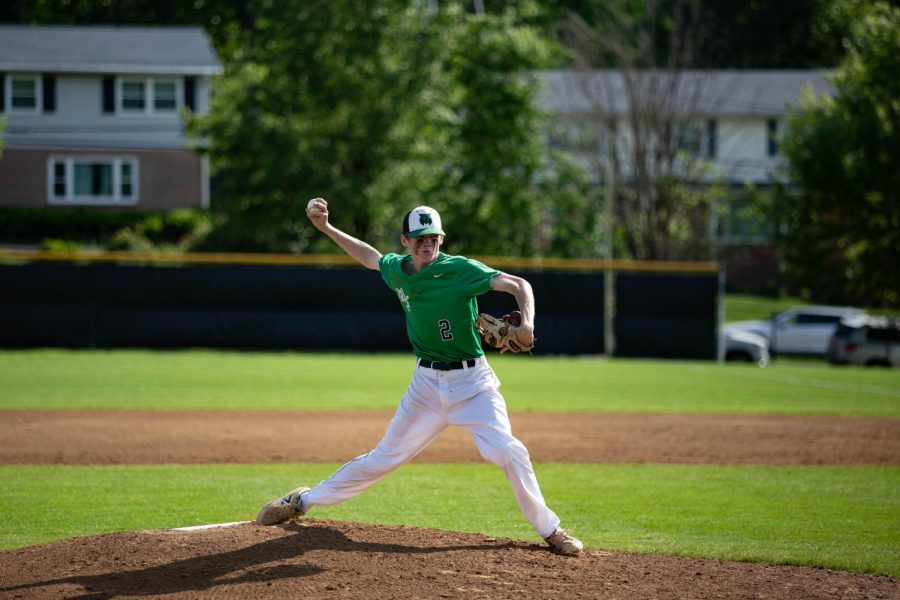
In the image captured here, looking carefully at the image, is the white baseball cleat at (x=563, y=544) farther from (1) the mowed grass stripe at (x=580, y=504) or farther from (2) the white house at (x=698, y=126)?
(2) the white house at (x=698, y=126)

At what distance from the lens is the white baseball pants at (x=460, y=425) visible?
6402 millimetres

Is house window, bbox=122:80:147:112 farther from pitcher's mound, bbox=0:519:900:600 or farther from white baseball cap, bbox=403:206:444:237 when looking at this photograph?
white baseball cap, bbox=403:206:444:237

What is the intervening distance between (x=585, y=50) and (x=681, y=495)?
29904 millimetres

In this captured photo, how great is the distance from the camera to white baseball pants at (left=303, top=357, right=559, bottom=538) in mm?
6402

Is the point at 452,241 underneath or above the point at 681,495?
above

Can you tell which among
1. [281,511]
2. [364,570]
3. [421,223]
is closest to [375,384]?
[281,511]

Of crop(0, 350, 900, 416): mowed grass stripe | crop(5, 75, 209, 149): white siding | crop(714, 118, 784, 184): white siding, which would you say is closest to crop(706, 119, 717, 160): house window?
crop(714, 118, 784, 184): white siding

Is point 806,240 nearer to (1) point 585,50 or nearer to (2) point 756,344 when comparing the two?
(2) point 756,344

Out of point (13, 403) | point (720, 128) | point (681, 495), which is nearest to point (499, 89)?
point (720, 128)

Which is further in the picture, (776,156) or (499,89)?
(776,156)

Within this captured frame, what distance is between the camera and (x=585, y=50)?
122 feet

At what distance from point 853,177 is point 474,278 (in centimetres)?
2425

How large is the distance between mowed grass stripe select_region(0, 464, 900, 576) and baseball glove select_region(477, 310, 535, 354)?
1880 millimetres

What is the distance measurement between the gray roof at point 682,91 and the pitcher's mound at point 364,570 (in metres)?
27.3
